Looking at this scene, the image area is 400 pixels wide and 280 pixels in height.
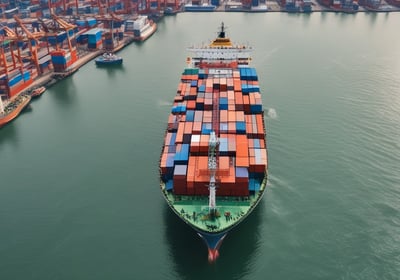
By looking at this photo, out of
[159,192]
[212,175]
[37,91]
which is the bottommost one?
[159,192]

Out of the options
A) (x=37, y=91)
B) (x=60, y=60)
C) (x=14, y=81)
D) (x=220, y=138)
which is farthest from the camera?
Answer: (x=60, y=60)

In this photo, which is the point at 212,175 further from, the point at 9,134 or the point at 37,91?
the point at 37,91

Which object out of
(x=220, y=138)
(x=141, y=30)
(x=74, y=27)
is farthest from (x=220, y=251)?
(x=141, y=30)

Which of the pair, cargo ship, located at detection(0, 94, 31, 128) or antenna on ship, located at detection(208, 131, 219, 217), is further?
cargo ship, located at detection(0, 94, 31, 128)

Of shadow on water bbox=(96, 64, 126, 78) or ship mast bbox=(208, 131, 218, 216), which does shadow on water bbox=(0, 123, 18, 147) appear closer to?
shadow on water bbox=(96, 64, 126, 78)

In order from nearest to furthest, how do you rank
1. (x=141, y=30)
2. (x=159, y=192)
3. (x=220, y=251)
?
(x=220, y=251) → (x=159, y=192) → (x=141, y=30)

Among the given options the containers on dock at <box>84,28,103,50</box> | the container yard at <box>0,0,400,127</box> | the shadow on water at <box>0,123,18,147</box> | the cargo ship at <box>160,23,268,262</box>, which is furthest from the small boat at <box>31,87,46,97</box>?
the cargo ship at <box>160,23,268,262</box>

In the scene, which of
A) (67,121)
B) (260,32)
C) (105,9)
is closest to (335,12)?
(260,32)
